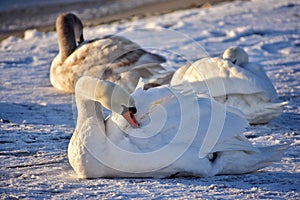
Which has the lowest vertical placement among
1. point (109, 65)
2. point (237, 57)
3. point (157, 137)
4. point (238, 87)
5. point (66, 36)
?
point (157, 137)

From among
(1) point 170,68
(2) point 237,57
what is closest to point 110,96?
(2) point 237,57

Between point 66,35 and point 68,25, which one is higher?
point 68,25

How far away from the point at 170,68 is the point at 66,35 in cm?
158

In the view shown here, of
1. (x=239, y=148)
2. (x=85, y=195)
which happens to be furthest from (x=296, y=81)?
(x=85, y=195)

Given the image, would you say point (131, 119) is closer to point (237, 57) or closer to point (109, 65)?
point (237, 57)

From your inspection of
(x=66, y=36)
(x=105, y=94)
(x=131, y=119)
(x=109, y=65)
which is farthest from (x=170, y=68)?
(x=131, y=119)

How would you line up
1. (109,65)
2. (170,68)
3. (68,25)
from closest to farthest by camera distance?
(109,65)
(170,68)
(68,25)

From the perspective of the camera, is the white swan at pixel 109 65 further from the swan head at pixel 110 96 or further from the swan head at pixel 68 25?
the swan head at pixel 110 96

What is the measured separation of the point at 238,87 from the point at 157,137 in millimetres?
2206

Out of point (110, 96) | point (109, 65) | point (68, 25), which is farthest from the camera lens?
point (68, 25)

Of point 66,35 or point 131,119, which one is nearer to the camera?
point 131,119

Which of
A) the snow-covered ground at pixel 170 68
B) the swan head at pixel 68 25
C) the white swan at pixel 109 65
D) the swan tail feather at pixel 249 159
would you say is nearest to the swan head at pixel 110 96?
the snow-covered ground at pixel 170 68

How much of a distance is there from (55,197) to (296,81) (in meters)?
5.04

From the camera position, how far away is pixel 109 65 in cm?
919
